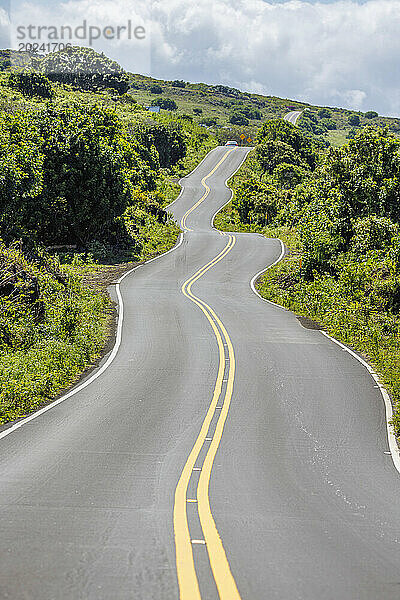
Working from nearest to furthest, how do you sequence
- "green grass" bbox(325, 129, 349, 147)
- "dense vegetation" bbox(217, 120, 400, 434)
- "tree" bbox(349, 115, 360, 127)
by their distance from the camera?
"dense vegetation" bbox(217, 120, 400, 434), "green grass" bbox(325, 129, 349, 147), "tree" bbox(349, 115, 360, 127)

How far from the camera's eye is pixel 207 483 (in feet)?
27.6

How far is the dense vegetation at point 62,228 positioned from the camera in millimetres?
16406

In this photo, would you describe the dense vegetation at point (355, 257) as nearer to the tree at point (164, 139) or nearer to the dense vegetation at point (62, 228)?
the dense vegetation at point (62, 228)

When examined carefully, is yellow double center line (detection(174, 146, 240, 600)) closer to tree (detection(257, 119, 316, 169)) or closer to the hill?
tree (detection(257, 119, 316, 169))

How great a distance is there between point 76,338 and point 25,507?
11.3 metres

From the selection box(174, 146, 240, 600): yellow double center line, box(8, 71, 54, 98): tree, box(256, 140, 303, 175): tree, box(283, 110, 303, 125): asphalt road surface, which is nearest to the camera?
box(174, 146, 240, 600): yellow double center line

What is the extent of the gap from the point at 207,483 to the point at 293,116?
158 meters

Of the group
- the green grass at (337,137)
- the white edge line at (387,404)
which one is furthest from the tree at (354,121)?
the white edge line at (387,404)

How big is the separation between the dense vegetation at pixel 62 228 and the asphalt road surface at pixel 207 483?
4.51 feet

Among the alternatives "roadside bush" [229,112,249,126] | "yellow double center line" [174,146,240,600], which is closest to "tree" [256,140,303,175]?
"roadside bush" [229,112,249,126]

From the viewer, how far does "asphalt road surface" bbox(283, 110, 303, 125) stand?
147738 mm

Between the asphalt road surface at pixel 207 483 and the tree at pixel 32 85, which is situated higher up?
the tree at pixel 32 85

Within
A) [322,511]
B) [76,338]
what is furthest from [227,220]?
[322,511]

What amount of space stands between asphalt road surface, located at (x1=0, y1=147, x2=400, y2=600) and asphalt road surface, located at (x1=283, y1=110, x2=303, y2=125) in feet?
449
